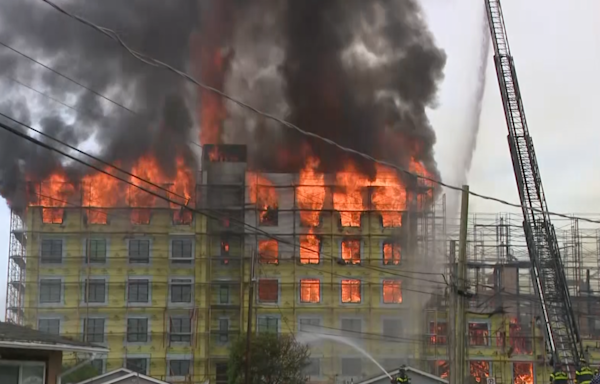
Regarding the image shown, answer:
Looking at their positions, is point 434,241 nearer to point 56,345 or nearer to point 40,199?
point 40,199

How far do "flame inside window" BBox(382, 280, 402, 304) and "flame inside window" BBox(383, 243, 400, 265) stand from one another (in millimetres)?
1316

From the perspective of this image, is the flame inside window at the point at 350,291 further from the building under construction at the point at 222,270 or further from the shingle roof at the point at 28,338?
the shingle roof at the point at 28,338

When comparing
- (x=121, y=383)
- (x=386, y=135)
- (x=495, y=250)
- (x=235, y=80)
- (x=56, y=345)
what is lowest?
(x=121, y=383)

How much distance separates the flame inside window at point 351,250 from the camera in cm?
5369

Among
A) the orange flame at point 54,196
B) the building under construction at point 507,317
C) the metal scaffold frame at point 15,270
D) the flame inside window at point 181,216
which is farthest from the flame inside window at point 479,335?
the metal scaffold frame at point 15,270

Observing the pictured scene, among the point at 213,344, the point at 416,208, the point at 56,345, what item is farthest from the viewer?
the point at 416,208

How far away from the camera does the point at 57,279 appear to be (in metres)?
52.0

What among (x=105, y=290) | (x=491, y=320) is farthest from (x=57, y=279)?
(x=491, y=320)

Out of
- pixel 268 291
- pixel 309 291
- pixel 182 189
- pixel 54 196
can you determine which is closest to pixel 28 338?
pixel 268 291

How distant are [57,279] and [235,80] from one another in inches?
719

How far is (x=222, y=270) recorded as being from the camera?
5319 cm

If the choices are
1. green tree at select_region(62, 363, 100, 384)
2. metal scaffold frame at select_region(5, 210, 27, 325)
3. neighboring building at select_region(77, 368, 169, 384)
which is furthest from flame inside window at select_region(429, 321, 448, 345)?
metal scaffold frame at select_region(5, 210, 27, 325)

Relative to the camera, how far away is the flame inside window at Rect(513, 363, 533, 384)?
53.4 m

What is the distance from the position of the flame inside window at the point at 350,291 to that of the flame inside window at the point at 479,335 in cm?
821
